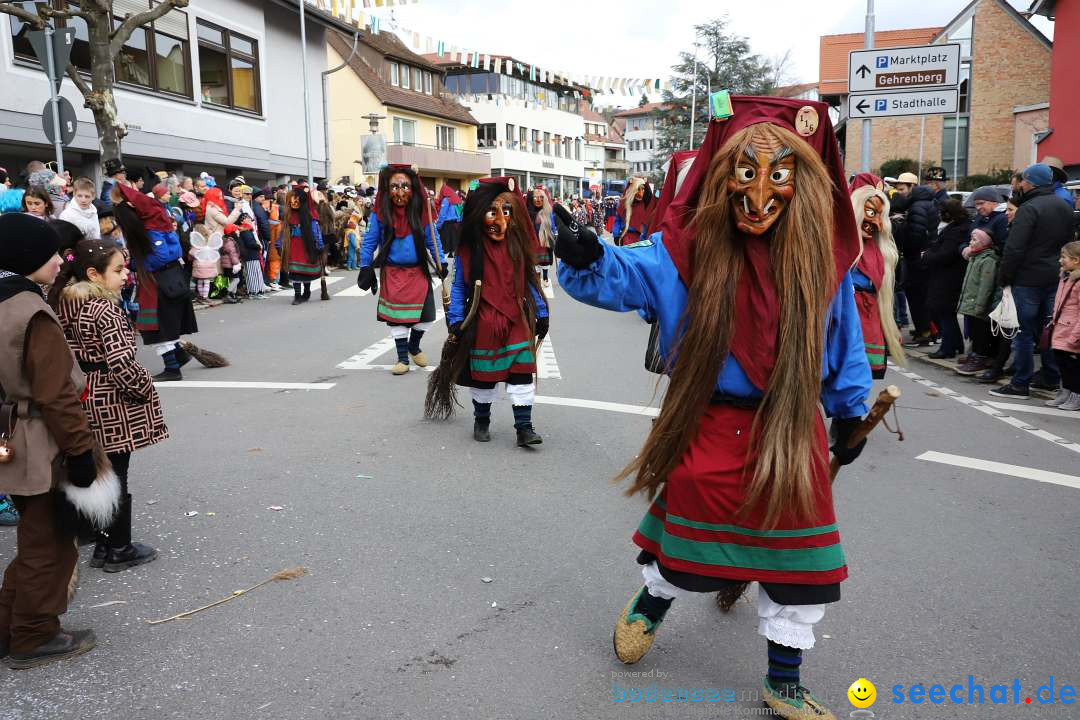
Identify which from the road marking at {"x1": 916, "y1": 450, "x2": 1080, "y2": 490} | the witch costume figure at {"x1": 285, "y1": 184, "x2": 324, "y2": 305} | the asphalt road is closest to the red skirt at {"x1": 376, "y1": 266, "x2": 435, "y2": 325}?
the asphalt road

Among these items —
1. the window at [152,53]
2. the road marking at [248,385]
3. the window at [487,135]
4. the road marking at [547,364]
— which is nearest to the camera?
the road marking at [248,385]

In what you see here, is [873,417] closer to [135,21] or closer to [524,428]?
[524,428]

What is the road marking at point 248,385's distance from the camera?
7989 millimetres

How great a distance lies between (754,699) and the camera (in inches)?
116

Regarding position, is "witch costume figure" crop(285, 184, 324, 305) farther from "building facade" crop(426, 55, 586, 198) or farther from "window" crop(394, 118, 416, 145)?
"building facade" crop(426, 55, 586, 198)

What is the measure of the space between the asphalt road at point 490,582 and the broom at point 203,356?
198 cm

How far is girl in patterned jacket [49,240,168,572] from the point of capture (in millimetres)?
3844

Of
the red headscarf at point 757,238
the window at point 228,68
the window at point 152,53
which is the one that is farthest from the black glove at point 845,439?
the window at point 228,68

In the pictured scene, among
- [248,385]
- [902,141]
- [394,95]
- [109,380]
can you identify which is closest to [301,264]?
[248,385]

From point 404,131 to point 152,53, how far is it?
27704 millimetres

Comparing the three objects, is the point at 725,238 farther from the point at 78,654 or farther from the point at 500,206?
the point at 500,206

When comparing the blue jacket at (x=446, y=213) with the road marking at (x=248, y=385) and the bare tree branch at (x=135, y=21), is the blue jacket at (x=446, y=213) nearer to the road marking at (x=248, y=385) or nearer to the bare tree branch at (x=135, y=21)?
the road marking at (x=248, y=385)

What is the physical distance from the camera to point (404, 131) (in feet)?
154

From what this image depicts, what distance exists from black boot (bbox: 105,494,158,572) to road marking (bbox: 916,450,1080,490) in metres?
4.88
